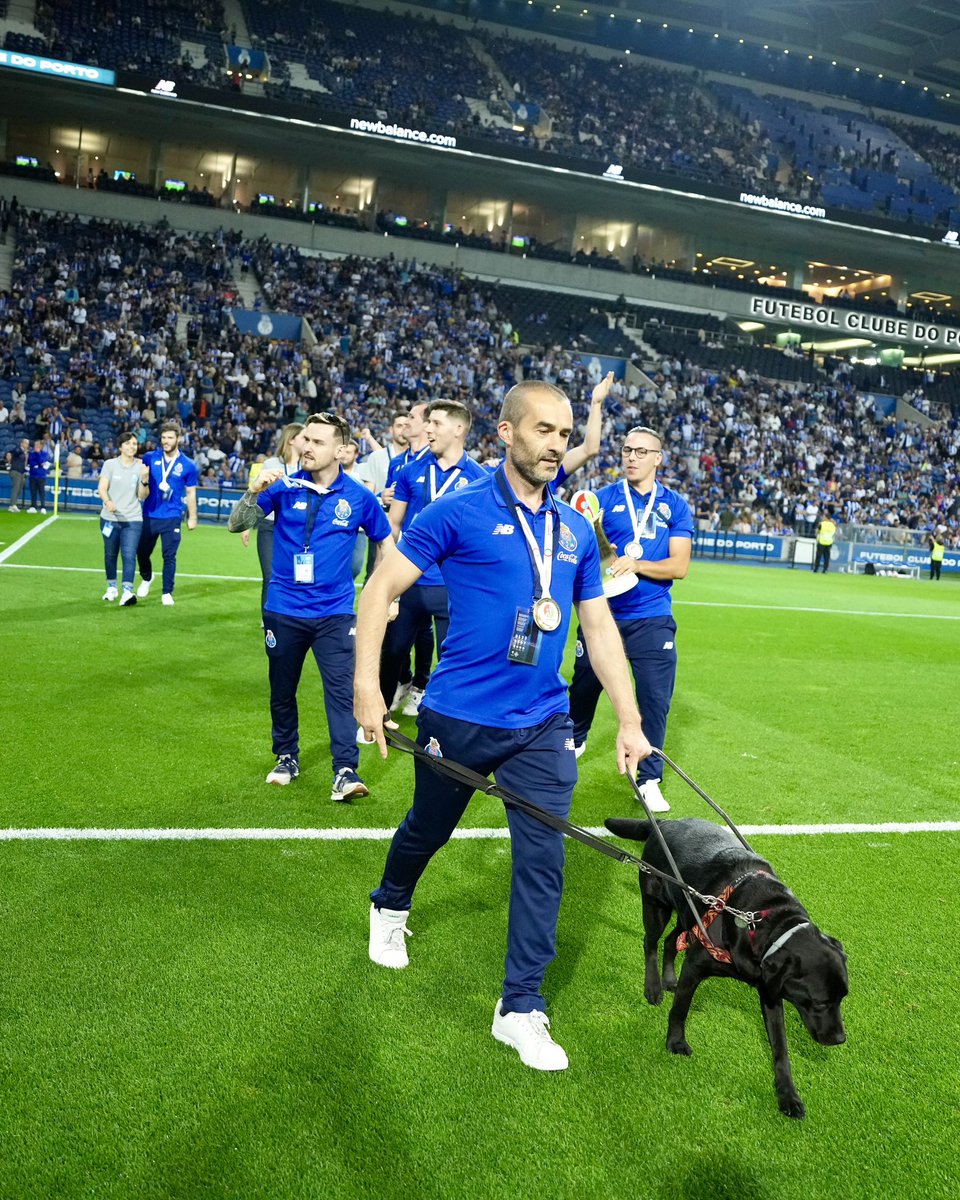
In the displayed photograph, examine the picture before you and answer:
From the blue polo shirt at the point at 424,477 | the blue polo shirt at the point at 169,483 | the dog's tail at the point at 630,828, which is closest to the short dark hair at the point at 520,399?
the dog's tail at the point at 630,828

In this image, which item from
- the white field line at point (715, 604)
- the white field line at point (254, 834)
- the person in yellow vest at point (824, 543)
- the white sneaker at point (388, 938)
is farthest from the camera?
the person in yellow vest at point (824, 543)

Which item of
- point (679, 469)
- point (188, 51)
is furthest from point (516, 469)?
point (188, 51)

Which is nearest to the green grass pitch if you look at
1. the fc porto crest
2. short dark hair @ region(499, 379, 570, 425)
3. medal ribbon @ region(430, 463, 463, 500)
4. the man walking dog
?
the man walking dog

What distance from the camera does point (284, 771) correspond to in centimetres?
639

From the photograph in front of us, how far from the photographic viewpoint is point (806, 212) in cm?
4919

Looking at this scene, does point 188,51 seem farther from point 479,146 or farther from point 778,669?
point 778,669

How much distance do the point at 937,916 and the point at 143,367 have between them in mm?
33037

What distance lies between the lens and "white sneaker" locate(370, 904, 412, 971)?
4086mm

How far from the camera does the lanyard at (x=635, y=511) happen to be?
21.6 feet

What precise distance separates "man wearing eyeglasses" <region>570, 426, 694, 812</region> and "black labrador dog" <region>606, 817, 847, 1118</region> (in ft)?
8.20

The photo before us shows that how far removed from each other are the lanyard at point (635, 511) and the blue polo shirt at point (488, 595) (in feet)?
9.71

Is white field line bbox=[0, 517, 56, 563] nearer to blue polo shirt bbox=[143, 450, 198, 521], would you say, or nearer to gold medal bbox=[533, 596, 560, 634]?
blue polo shirt bbox=[143, 450, 198, 521]

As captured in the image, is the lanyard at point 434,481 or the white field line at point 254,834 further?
the lanyard at point 434,481

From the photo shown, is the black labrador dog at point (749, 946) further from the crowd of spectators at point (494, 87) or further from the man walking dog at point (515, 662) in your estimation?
the crowd of spectators at point (494, 87)
